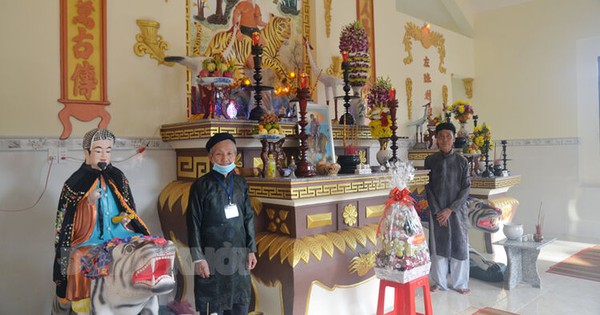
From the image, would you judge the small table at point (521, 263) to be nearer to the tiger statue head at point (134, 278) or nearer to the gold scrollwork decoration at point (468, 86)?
the tiger statue head at point (134, 278)

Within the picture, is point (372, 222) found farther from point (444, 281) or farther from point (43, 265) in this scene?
point (43, 265)

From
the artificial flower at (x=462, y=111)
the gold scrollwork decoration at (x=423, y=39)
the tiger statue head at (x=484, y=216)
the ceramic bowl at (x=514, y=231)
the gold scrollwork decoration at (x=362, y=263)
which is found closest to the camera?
the gold scrollwork decoration at (x=362, y=263)

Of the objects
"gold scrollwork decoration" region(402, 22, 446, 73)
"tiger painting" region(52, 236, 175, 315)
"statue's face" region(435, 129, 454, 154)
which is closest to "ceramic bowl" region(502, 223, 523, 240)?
"statue's face" region(435, 129, 454, 154)

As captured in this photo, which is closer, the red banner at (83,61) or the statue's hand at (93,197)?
the statue's hand at (93,197)

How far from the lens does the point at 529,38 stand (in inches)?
305

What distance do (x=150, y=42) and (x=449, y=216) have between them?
3.37 m

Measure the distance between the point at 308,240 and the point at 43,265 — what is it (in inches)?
83.9

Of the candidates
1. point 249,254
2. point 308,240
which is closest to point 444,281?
point 308,240

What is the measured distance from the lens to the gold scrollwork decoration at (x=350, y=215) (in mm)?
3664

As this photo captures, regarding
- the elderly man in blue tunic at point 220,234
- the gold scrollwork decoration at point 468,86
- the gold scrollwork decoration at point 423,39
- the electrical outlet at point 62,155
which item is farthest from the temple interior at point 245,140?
the gold scrollwork decoration at point 468,86

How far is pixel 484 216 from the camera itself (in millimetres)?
4887

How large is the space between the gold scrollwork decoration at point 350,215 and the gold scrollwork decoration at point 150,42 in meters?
2.21

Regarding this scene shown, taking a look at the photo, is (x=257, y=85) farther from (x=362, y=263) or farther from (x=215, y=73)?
(x=362, y=263)

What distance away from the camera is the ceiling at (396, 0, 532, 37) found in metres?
7.90
